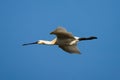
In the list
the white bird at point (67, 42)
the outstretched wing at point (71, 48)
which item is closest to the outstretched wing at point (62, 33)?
the white bird at point (67, 42)

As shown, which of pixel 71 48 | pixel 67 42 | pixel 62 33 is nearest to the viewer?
pixel 62 33

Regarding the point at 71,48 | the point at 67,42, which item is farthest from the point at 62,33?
the point at 71,48

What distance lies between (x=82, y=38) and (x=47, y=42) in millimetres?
1416

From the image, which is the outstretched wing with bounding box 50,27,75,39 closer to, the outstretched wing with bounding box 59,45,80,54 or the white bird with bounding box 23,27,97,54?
the white bird with bounding box 23,27,97,54

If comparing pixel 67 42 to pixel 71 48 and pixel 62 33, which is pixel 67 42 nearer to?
pixel 71 48

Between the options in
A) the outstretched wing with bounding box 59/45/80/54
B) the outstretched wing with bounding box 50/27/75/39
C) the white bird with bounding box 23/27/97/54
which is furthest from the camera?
the outstretched wing with bounding box 59/45/80/54

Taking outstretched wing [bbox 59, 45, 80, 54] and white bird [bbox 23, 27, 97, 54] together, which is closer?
white bird [bbox 23, 27, 97, 54]

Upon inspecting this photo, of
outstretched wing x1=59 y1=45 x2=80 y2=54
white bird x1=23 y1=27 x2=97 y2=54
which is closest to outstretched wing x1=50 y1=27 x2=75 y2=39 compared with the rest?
white bird x1=23 y1=27 x2=97 y2=54

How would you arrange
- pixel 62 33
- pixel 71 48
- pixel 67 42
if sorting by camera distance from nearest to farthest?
pixel 62 33
pixel 67 42
pixel 71 48

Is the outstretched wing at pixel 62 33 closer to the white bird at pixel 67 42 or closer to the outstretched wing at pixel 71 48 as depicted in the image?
the white bird at pixel 67 42

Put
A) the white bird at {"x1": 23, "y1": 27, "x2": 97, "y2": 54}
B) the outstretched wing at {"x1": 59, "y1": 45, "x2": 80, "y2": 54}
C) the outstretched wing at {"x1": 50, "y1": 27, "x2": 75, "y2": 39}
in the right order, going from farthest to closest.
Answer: the outstretched wing at {"x1": 59, "y1": 45, "x2": 80, "y2": 54} < the white bird at {"x1": 23, "y1": 27, "x2": 97, "y2": 54} < the outstretched wing at {"x1": 50, "y1": 27, "x2": 75, "y2": 39}

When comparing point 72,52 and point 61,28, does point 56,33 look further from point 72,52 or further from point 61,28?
point 72,52

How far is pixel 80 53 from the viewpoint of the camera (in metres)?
15.4

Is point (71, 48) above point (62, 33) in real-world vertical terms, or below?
above
